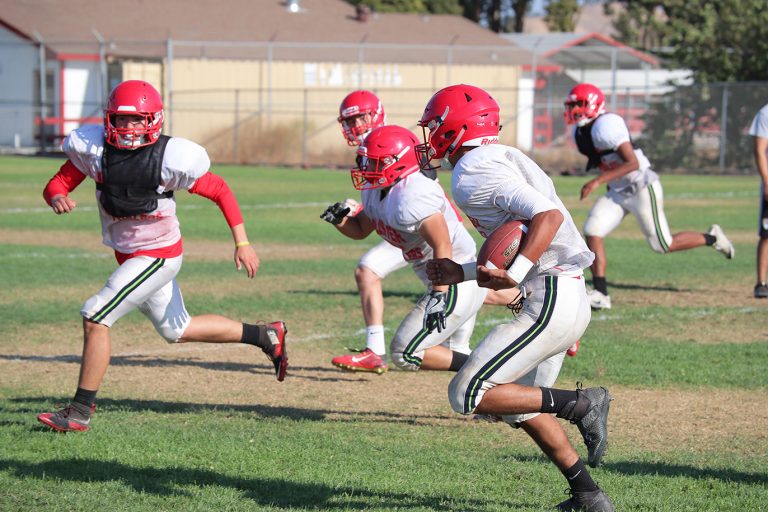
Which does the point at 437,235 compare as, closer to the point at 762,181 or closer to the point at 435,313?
the point at 435,313

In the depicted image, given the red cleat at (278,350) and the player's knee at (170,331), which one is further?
the red cleat at (278,350)

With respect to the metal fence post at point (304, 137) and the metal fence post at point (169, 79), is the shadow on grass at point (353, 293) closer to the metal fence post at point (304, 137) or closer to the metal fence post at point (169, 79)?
the metal fence post at point (304, 137)

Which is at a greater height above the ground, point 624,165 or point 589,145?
point 589,145

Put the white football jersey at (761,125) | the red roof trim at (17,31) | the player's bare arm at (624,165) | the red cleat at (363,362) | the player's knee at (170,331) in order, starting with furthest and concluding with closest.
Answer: the red roof trim at (17,31), the player's bare arm at (624,165), the white football jersey at (761,125), the red cleat at (363,362), the player's knee at (170,331)

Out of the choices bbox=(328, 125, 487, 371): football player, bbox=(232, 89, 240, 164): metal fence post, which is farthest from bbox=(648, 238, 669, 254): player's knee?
bbox=(232, 89, 240, 164): metal fence post

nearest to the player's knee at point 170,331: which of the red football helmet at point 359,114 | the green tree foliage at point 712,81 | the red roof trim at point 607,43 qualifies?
the red football helmet at point 359,114

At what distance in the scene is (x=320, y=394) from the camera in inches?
292

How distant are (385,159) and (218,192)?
1.01 meters

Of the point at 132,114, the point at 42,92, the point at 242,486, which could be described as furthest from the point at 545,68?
the point at 242,486

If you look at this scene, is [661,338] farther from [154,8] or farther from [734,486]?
[154,8]

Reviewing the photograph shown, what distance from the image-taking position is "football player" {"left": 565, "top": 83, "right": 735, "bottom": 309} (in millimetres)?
10828

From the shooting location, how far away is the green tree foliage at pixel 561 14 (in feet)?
216

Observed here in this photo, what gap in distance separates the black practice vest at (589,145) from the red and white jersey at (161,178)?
18.0ft

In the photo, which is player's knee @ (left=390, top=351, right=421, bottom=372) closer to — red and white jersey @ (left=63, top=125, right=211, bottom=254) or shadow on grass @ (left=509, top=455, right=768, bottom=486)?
shadow on grass @ (left=509, top=455, right=768, bottom=486)
